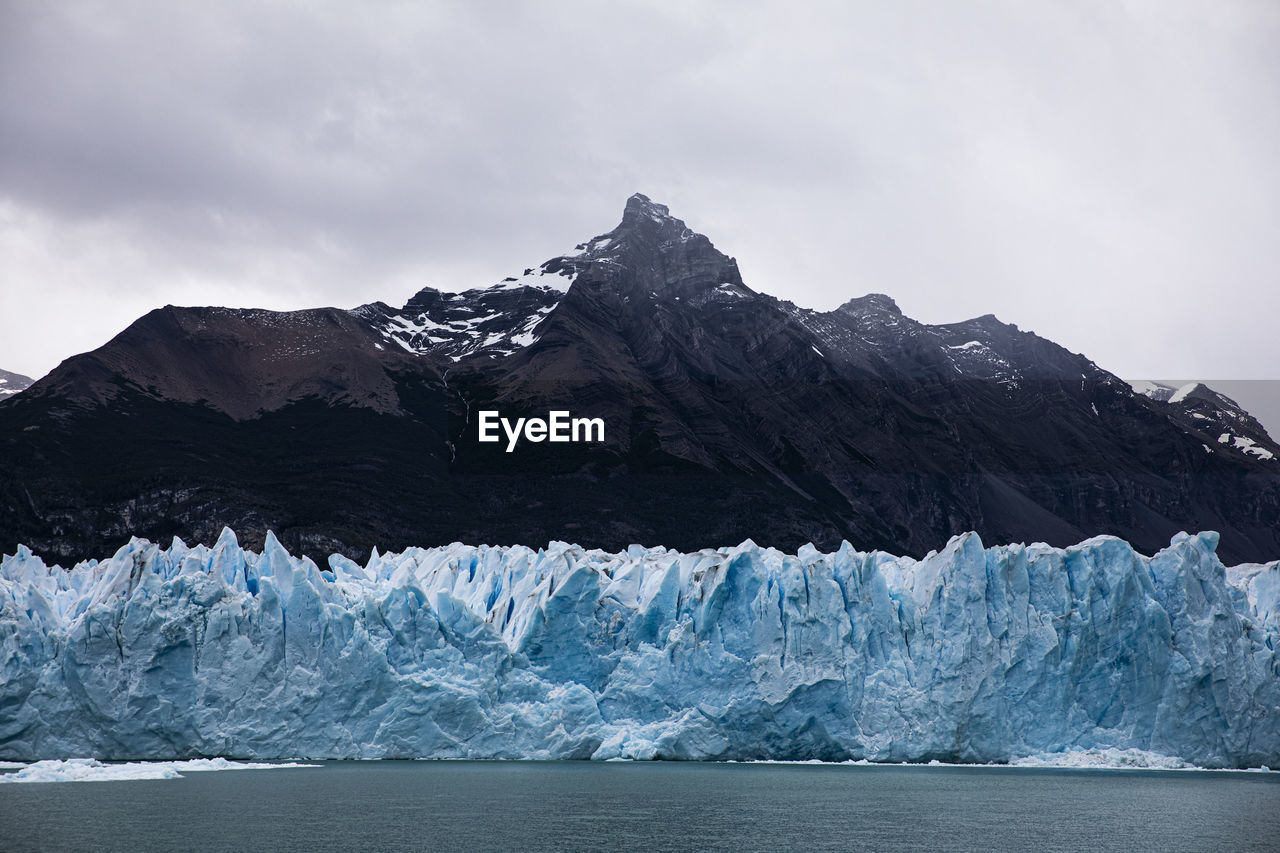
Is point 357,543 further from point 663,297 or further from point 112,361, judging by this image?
point 663,297

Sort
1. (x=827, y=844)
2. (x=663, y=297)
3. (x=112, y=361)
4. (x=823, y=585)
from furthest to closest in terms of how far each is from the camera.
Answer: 1. (x=663, y=297)
2. (x=112, y=361)
3. (x=823, y=585)
4. (x=827, y=844)

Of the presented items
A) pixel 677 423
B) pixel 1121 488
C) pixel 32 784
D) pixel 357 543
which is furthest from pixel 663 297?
pixel 32 784

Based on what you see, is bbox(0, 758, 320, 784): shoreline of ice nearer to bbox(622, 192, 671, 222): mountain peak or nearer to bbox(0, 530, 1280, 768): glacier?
bbox(0, 530, 1280, 768): glacier

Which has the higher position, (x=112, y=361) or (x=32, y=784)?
(x=112, y=361)

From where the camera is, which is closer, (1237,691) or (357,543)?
(1237,691)

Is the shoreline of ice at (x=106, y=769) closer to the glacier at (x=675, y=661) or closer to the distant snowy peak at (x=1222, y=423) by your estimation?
the glacier at (x=675, y=661)

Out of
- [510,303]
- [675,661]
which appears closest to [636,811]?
[675,661]
